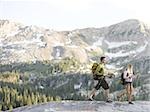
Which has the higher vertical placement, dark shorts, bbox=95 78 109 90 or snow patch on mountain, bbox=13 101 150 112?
dark shorts, bbox=95 78 109 90

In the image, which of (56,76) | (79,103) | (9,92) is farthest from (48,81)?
(79,103)

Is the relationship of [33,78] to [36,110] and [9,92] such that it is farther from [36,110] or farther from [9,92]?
[36,110]

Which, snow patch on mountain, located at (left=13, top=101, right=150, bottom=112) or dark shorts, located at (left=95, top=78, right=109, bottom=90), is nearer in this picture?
snow patch on mountain, located at (left=13, top=101, right=150, bottom=112)

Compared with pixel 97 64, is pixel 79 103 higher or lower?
lower

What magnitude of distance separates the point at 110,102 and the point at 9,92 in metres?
91.7

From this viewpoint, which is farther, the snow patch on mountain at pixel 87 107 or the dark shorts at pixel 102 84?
the dark shorts at pixel 102 84

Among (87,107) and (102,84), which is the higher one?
(102,84)

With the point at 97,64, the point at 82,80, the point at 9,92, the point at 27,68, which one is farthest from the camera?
the point at 27,68

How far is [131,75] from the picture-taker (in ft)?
41.3

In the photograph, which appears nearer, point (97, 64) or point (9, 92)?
point (97, 64)

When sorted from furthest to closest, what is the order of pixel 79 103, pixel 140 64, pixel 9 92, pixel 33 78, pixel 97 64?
1. pixel 140 64
2. pixel 33 78
3. pixel 9 92
4. pixel 79 103
5. pixel 97 64

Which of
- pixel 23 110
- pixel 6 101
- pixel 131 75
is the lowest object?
pixel 6 101

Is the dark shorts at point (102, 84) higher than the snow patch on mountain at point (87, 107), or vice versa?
the dark shorts at point (102, 84)

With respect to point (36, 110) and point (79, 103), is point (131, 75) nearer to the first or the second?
point (79, 103)
